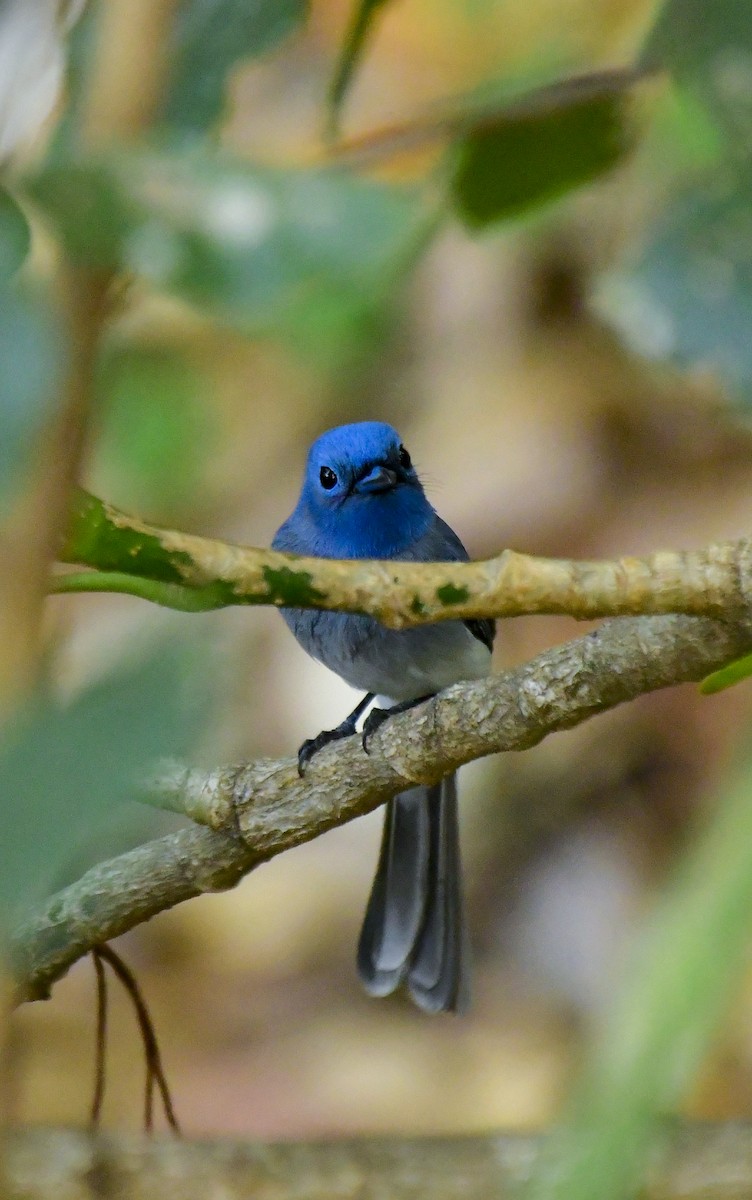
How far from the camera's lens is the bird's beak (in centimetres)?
276

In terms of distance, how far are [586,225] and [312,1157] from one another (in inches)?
148

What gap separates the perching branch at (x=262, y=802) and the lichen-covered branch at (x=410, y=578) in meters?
0.46

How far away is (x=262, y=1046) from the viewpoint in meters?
4.20

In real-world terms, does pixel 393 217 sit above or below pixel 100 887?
below

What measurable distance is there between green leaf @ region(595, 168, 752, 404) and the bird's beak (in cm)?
190

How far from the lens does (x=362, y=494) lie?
2799 millimetres

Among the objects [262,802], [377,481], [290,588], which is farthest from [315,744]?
[290,588]

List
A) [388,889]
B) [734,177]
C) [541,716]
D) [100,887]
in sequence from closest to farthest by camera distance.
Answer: [734,177] → [541,716] → [100,887] → [388,889]

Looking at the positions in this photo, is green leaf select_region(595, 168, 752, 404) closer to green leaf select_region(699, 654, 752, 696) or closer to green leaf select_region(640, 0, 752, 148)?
green leaf select_region(640, 0, 752, 148)

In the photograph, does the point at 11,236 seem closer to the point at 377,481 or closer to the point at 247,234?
the point at 247,234

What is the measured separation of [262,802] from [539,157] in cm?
82

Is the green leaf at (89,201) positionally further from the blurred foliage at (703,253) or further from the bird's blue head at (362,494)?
the bird's blue head at (362,494)

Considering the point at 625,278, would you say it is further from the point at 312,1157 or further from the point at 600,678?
the point at 312,1157

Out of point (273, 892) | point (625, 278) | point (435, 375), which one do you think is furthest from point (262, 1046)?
point (625, 278)
